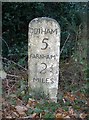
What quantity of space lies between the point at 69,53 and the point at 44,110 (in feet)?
7.25

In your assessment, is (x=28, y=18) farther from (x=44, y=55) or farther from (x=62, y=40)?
(x=44, y=55)

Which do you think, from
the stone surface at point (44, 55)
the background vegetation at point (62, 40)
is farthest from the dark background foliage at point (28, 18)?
the stone surface at point (44, 55)

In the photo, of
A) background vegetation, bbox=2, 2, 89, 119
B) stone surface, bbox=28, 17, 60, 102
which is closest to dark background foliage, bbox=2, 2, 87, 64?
background vegetation, bbox=2, 2, 89, 119

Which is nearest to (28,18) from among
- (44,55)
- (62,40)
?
(62,40)

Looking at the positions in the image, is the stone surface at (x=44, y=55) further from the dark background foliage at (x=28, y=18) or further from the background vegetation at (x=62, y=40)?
the dark background foliage at (x=28, y=18)

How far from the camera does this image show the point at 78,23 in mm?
6941

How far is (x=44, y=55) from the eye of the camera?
5.02 metres

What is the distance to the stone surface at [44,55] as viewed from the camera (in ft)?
16.3

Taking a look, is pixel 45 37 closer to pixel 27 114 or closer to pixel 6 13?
pixel 27 114

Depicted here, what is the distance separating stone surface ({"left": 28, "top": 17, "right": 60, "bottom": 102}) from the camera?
4.96 meters

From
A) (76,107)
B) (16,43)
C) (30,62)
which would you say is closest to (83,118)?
(76,107)

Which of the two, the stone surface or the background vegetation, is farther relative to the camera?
the background vegetation

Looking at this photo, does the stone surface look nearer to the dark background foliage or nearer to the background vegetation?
the background vegetation

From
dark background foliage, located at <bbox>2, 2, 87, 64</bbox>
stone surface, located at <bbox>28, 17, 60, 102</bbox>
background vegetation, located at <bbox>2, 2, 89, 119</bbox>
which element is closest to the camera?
stone surface, located at <bbox>28, 17, 60, 102</bbox>
